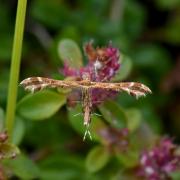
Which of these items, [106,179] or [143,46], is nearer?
[106,179]

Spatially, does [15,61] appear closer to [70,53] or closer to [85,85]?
[85,85]

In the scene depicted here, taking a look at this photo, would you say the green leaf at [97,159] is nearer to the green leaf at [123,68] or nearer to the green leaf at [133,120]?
the green leaf at [133,120]

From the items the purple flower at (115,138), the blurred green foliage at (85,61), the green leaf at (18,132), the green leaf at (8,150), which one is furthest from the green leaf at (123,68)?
the green leaf at (8,150)

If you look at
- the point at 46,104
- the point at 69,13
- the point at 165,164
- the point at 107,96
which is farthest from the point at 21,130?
the point at 69,13

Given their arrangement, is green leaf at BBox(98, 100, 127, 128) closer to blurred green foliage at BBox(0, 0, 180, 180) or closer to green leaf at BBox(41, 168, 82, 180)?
blurred green foliage at BBox(0, 0, 180, 180)

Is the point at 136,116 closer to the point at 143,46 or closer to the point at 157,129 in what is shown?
the point at 157,129

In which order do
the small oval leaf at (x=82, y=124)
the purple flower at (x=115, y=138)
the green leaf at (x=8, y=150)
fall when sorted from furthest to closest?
the purple flower at (x=115, y=138)
the small oval leaf at (x=82, y=124)
the green leaf at (x=8, y=150)

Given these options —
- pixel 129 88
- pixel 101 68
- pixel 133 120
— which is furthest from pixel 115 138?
pixel 129 88

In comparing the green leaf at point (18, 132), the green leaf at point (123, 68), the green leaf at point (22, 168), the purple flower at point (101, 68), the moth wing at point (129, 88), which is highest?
the green leaf at point (123, 68)
